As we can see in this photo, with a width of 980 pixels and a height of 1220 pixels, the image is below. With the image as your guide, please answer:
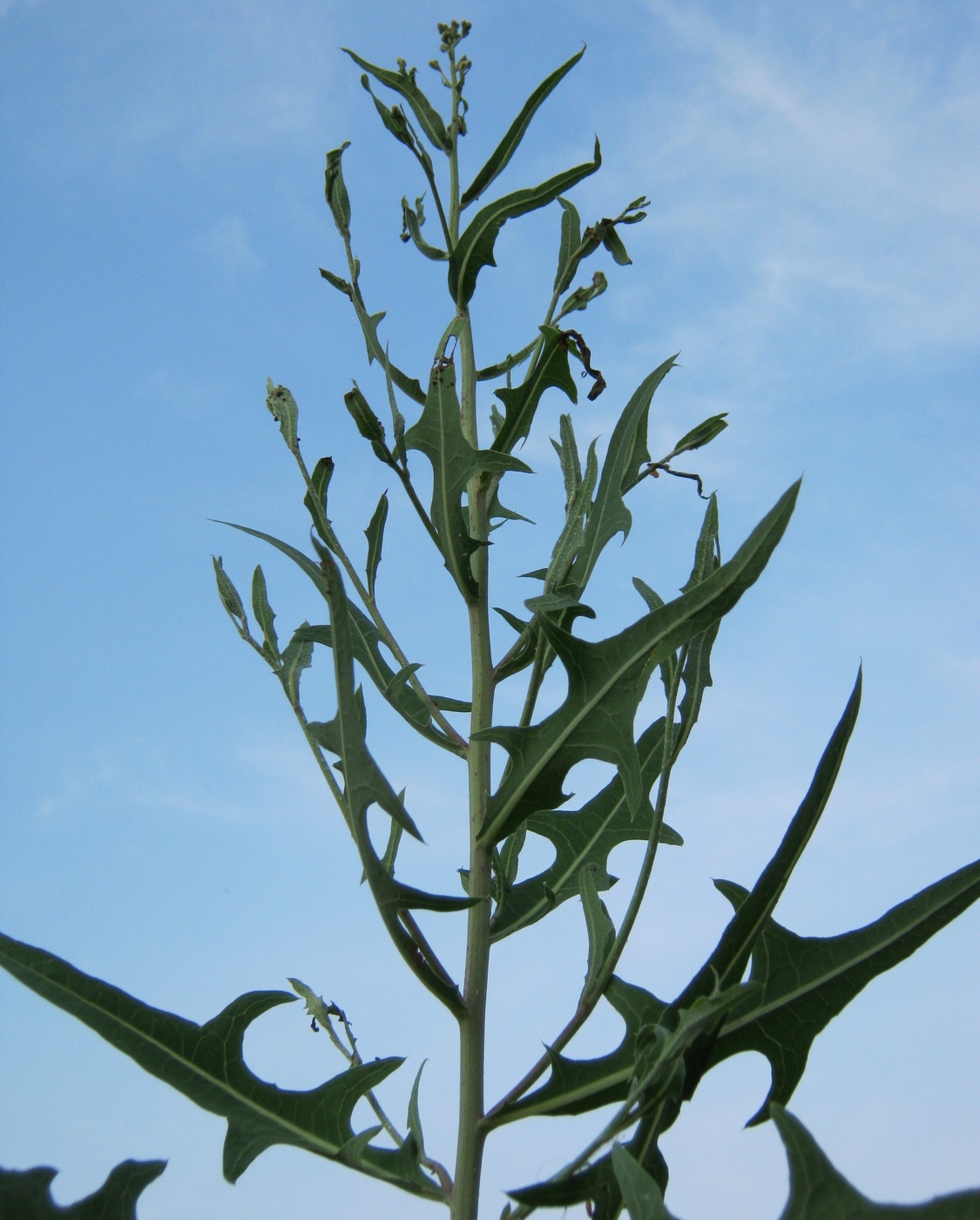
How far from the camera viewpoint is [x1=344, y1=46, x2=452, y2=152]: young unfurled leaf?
245 centimetres

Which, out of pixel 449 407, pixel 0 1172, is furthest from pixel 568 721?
pixel 0 1172

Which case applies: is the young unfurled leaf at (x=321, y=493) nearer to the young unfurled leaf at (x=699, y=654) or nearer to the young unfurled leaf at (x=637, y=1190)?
the young unfurled leaf at (x=699, y=654)

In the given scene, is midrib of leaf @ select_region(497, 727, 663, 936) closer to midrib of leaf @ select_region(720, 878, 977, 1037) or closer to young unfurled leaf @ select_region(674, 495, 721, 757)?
young unfurled leaf @ select_region(674, 495, 721, 757)

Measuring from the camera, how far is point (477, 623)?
6.74ft

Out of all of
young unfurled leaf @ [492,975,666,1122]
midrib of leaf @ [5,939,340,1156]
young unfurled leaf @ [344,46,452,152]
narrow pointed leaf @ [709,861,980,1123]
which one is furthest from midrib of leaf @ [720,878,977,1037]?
young unfurled leaf @ [344,46,452,152]

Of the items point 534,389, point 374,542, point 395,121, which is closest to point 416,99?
point 395,121

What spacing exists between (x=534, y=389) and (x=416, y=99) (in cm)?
87

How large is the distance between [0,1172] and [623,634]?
42.7 inches

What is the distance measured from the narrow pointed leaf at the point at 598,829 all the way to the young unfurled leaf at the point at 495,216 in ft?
3.35

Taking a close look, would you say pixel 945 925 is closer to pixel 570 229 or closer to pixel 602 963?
pixel 602 963

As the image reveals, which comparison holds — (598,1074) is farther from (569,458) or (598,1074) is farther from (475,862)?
(569,458)

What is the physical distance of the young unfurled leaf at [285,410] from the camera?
2.03 meters

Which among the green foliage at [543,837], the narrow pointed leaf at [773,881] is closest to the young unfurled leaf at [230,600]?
the green foliage at [543,837]

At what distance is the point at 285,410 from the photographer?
205cm
